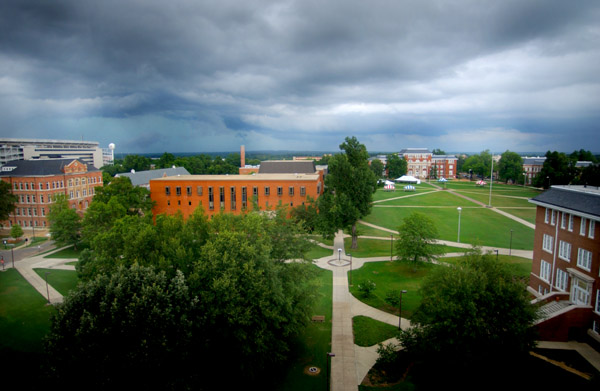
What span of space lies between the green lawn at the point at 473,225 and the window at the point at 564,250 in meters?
16.7

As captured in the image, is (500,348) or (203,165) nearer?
(500,348)

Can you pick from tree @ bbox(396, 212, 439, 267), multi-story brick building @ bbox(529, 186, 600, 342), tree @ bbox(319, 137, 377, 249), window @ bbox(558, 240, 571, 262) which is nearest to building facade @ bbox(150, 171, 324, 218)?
tree @ bbox(319, 137, 377, 249)

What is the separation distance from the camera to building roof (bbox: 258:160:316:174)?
98875mm


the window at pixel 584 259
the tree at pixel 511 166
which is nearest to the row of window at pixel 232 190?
the window at pixel 584 259

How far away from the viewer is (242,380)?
883 inches

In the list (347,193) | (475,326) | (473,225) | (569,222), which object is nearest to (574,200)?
(569,222)

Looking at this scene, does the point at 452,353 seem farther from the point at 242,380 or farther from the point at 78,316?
the point at 78,316

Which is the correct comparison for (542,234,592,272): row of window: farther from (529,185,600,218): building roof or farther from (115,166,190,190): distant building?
(115,166,190,190): distant building

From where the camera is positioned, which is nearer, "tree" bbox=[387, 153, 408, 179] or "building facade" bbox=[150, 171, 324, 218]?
"building facade" bbox=[150, 171, 324, 218]

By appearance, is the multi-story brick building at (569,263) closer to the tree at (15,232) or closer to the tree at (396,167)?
the tree at (15,232)

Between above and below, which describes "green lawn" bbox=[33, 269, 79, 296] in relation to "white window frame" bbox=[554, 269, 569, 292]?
below

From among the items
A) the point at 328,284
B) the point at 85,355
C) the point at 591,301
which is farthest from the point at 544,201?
the point at 85,355

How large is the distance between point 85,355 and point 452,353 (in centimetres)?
1897

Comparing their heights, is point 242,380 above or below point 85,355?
below
